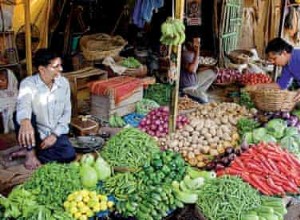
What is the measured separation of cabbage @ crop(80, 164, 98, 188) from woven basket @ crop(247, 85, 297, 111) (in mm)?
2131

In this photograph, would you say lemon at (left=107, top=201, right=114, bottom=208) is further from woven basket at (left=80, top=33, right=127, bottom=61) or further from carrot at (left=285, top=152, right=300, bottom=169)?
woven basket at (left=80, top=33, right=127, bottom=61)

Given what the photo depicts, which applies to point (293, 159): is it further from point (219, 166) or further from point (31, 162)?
point (31, 162)

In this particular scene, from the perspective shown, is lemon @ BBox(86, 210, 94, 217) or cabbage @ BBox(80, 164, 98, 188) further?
cabbage @ BBox(80, 164, 98, 188)

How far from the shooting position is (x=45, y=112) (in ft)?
13.4

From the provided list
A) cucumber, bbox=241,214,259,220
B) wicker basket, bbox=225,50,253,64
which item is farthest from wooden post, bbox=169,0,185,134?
wicker basket, bbox=225,50,253,64

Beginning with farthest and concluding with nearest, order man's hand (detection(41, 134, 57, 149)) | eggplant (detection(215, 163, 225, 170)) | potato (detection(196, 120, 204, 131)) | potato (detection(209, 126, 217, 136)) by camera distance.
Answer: potato (detection(196, 120, 204, 131)), potato (detection(209, 126, 217, 136)), man's hand (detection(41, 134, 57, 149)), eggplant (detection(215, 163, 225, 170))

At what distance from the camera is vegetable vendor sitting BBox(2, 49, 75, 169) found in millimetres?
3930

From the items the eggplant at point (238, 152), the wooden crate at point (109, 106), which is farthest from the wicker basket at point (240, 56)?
the eggplant at point (238, 152)

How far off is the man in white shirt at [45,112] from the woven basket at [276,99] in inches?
74.2

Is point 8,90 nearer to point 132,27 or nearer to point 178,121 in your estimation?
point 178,121

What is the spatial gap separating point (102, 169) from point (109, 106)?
2.33 m

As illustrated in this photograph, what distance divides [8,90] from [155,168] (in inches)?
124

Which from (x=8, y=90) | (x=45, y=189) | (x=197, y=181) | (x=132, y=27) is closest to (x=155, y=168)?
(x=197, y=181)

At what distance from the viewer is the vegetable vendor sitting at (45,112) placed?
12.9ft
